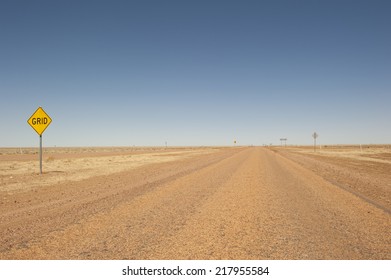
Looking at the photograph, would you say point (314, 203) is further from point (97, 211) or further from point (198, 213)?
point (97, 211)

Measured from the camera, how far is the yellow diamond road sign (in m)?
16.3

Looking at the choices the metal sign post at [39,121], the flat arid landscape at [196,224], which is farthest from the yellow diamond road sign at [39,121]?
the flat arid landscape at [196,224]

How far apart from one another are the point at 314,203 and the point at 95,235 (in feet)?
18.3

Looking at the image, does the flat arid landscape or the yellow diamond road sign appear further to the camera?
the yellow diamond road sign

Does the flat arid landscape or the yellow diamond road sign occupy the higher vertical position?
the yellow diamond road sign

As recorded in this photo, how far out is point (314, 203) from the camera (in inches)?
305

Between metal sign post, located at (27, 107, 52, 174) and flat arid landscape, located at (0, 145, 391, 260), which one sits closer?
flat arid landscape, located at (0, 145, 391, 260)

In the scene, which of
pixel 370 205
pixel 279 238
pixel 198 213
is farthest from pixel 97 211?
pixel 370 205

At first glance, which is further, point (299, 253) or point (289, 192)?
point (289, 192)

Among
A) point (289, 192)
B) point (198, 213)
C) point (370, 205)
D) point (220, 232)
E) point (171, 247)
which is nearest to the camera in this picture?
point (171, 247)

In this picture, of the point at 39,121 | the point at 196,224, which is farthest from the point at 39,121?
the point at 196,224

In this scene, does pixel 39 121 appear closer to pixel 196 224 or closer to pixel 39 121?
pixel 39 121

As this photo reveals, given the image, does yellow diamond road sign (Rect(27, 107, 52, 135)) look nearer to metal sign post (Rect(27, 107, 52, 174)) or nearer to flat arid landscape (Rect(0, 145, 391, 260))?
metal sign post (Rect(27, 107, 52, 174))

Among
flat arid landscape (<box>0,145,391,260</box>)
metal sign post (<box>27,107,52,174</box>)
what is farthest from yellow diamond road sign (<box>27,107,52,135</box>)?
flat arid landscape (<box>0,145,391,260</box>)
